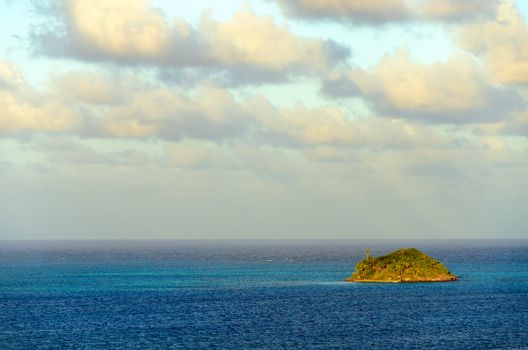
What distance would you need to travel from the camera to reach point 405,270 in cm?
17688

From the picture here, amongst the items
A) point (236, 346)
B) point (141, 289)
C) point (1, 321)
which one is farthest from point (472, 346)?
point (141, 289)

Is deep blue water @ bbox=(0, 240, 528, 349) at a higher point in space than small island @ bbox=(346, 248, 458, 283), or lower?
lower

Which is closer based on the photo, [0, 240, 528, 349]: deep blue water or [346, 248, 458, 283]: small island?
[0, 240, 528, 349]: deep blue water

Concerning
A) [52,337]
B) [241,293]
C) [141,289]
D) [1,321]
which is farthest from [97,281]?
[52,337]

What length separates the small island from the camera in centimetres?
17712

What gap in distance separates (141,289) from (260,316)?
54.8 meters

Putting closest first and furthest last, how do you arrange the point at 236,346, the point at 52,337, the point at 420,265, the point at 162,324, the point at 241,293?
the point at 236,346 < the point at 52,337 < the point at 162,324 < the point at 241,293 < the point at 420,265

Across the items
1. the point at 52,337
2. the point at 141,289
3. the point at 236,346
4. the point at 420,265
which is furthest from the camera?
the point at 420,265

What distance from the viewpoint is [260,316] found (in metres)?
118

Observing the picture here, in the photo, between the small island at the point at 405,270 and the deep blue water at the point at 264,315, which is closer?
the deep blue water at the point at 264,315

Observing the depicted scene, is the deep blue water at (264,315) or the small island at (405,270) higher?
the small island at (405,270)

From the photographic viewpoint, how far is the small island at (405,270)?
6973 inches

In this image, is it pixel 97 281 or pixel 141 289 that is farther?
pixel 97 281

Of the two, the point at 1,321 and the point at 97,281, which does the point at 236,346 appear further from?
the point at 97,281
